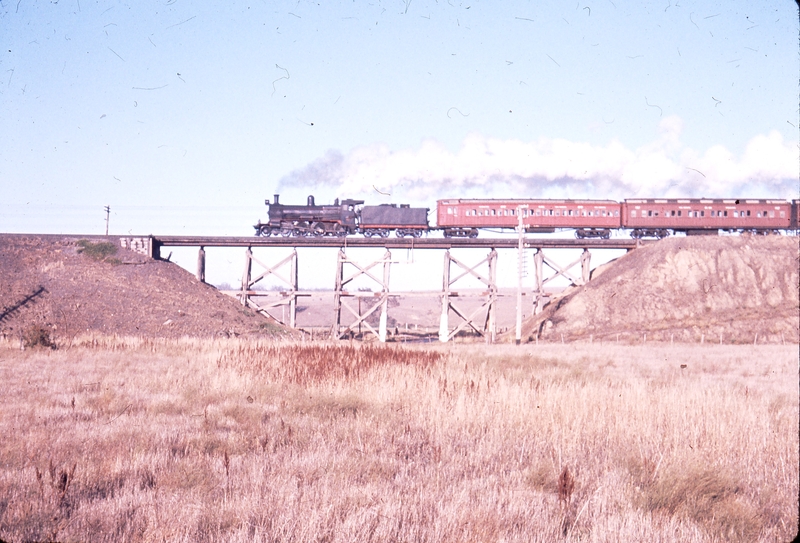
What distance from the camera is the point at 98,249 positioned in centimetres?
3428

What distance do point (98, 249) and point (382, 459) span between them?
34.4 m

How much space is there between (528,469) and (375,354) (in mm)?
8380

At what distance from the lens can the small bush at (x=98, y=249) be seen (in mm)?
33562

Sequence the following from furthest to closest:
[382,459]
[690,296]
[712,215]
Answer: [712,215]
[690,296]
[382,459]

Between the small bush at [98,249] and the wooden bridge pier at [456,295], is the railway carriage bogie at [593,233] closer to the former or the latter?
the wooden bridge pier at [456,295]

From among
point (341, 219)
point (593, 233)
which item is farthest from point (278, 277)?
point (593, 233)

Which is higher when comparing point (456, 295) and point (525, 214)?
point (525, 214)

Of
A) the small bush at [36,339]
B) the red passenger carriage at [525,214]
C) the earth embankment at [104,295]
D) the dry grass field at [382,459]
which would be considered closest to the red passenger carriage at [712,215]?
the red passenger carriage at [525,214]

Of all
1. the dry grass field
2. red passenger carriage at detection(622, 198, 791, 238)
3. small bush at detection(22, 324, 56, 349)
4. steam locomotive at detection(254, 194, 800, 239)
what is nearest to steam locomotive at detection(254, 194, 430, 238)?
steam locomotive at detection(254, 194, 800, 239)

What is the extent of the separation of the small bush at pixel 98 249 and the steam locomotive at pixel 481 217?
8.97 metres

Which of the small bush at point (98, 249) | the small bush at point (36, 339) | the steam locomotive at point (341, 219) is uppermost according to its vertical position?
the steam locomotive at point (341, 219)

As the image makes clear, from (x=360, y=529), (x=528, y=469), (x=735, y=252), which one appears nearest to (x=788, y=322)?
(x=735, y=252)

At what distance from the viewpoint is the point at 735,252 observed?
3459 cm

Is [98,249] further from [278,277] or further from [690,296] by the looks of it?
[690,296]
